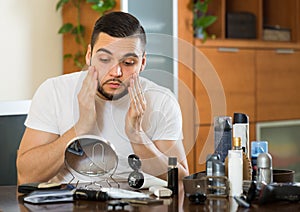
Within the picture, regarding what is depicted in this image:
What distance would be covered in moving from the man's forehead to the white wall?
181 cm

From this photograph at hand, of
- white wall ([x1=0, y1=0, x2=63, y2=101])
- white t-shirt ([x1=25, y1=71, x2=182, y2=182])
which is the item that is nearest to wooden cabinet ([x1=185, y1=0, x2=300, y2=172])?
white wall ([x1=0, y1=0, x2=63, y2=101])

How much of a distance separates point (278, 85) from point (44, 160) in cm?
276

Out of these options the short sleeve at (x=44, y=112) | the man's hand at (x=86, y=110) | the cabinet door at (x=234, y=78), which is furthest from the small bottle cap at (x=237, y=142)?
the cabinet door at (x=234, y=78)

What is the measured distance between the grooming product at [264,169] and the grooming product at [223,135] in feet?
0.44

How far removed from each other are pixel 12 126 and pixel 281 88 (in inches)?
103

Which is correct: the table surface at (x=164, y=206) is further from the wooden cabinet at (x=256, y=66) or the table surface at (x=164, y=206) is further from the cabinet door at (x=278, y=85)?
the cabinet door at (x=278, y=85)

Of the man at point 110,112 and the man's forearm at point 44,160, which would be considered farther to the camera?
the man's forearm at point 44,160

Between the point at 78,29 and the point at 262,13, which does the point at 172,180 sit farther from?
the point at 262,13

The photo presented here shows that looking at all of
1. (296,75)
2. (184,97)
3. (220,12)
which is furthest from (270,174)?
(296,75)

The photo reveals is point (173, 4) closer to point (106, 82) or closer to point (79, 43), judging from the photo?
point (79, 43)

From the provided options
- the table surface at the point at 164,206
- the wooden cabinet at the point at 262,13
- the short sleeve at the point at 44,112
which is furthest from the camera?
the wooden cabinet at the point at 262,13

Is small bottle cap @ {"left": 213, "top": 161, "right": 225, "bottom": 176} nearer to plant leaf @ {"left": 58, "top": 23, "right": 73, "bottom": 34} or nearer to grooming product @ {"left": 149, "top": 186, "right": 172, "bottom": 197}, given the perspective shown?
grooming product @ {"left": 149, "top": 186, "right": 172, "bottom": 197}

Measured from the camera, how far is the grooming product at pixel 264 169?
213 cm

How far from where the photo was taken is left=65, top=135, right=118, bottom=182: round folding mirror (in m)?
2.20
